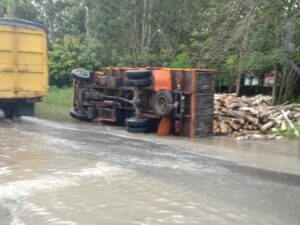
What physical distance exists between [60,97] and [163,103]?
12189mm

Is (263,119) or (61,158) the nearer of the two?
(61,158)

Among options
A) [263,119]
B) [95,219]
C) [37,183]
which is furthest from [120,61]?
[95,219]

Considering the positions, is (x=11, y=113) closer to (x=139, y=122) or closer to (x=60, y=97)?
(x=139, y=122)

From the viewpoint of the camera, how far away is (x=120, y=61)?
22.8 metres

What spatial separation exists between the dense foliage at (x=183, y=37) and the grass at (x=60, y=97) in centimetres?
111

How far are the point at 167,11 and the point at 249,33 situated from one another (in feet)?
20.7

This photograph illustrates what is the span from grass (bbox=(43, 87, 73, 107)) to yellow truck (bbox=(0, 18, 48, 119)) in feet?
22.3

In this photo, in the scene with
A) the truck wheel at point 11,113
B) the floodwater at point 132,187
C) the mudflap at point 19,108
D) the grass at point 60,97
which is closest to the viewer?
the floodwater at point 132,187

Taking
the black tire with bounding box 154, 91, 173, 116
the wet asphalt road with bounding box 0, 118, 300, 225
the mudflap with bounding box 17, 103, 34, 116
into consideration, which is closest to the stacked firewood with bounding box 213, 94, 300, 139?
the black tire with bounding box 154, 91, 173, 116

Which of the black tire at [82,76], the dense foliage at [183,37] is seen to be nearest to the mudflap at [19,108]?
the black tire at [82,76]

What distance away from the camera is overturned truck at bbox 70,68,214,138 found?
1275cm

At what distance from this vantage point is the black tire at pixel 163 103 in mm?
12727

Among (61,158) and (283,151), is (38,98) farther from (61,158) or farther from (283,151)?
(283,151)

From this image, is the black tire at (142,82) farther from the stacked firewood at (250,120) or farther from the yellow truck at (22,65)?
the yellow truck at (22,65)
